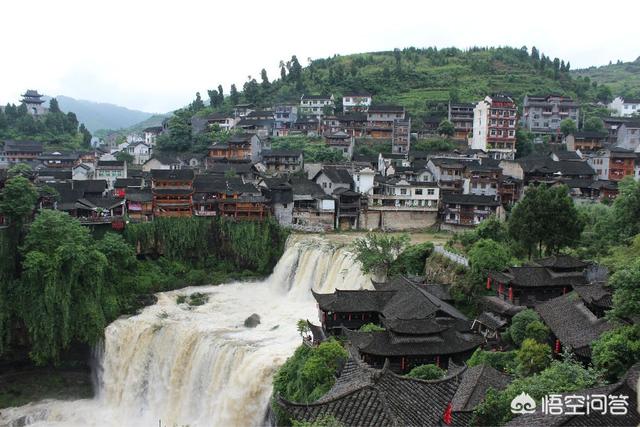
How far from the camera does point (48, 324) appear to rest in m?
37.0

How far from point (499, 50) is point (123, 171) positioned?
87620mm

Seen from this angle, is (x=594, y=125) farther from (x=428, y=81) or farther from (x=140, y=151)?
(x=140, y=151)

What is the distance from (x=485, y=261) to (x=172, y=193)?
29.2 metres

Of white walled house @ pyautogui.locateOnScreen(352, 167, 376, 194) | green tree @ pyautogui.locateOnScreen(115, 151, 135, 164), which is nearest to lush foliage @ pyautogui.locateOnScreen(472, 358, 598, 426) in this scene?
white walled house @ pyautogui.locateOnScreen(352, 167, 376, 194)

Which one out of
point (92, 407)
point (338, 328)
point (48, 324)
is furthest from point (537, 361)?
point (48, 324)

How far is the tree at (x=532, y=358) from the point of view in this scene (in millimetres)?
21672

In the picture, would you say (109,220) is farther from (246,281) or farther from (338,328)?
(338,328)

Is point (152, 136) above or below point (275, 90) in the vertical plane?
below

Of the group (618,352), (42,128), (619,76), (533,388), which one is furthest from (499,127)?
(619,76)

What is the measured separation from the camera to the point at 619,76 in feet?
509

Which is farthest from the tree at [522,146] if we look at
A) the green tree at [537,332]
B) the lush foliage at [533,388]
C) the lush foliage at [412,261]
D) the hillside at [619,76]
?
the hillside at [619,76]

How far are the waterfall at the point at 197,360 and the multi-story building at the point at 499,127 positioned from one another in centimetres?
3416

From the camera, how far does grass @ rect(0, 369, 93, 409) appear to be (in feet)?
117

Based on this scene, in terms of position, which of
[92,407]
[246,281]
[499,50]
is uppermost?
[499,50]
